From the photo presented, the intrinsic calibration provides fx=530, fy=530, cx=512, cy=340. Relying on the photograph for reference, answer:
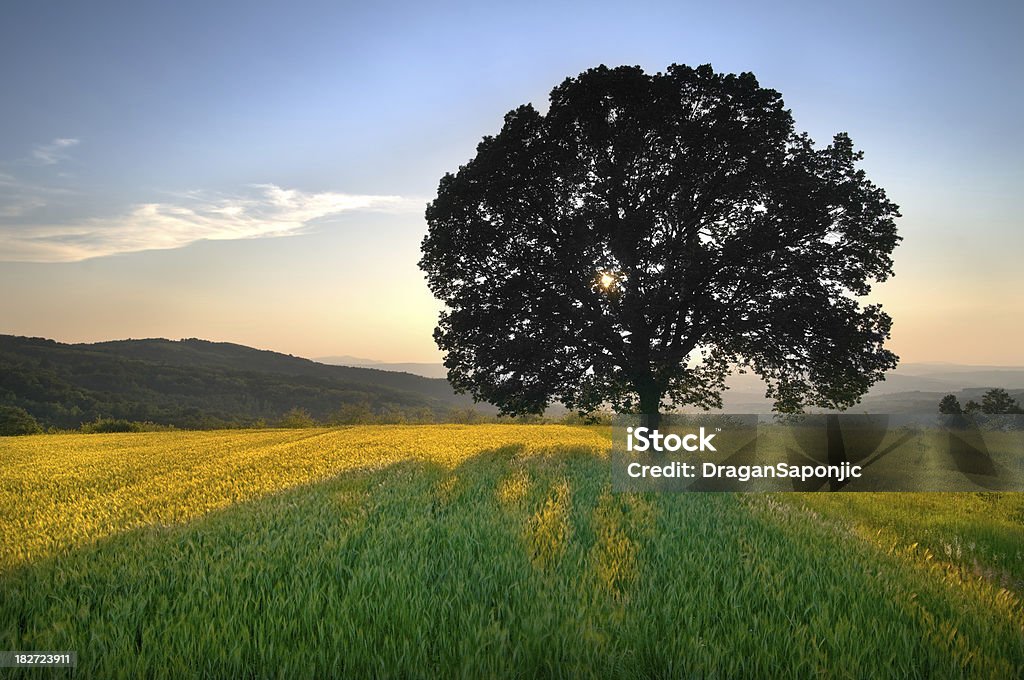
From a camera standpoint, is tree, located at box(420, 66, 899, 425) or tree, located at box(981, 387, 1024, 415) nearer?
tree, located at box(420, 66, 899, 425)

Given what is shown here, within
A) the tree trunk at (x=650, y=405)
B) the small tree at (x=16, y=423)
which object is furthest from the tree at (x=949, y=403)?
the small tree at (x=16, y=423)

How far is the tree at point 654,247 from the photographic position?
19.4 metres

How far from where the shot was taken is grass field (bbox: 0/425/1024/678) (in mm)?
3545

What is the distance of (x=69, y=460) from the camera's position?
17531mm

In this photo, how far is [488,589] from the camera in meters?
4.69

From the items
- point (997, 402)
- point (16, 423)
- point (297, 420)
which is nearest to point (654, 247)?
point (997, 402)

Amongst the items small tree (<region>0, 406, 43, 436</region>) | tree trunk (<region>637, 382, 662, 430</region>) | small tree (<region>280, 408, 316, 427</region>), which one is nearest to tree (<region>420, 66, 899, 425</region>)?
tree trunk (<region>637, 382, 662, 430</region>)

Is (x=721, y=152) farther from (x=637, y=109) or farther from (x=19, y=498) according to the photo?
(x=19, y=498)

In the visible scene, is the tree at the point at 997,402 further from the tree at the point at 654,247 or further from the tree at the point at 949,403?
the tree at the point at 654,247

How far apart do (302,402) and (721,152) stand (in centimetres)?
16580
